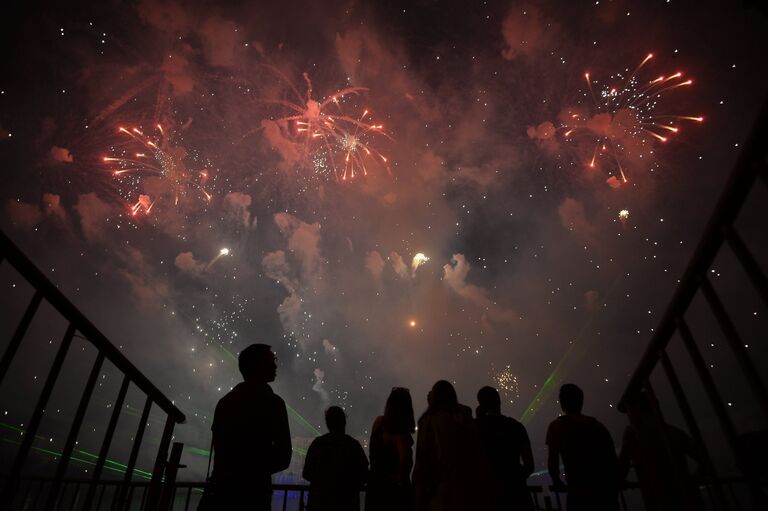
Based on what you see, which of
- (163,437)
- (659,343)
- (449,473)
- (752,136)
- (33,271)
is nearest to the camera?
(752,136)

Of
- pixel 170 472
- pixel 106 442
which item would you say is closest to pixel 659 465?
pixel 106 442

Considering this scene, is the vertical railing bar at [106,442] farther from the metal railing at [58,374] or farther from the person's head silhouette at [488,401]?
the person's head silhouette at [488,401]

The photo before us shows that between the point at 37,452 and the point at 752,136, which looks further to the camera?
the point at 37,452

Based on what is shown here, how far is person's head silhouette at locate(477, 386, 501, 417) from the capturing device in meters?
3.93

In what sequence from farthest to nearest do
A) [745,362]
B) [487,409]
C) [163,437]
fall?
[487,409] < [163,437] < [745,362]

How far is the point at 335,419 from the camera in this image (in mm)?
Result: 4156

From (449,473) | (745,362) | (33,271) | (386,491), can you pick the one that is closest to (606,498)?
(449,473)

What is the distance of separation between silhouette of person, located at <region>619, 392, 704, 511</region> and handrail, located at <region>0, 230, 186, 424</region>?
3261 millimetres

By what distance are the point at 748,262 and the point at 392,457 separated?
9.98 feet

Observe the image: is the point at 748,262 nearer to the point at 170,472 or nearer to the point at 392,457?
the point at 392,457

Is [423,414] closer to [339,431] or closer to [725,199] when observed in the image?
[339,431]

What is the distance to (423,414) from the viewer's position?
3.17 meters

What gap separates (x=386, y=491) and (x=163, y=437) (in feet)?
6.57

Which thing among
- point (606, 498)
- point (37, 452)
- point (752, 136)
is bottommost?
point (606, 498)
